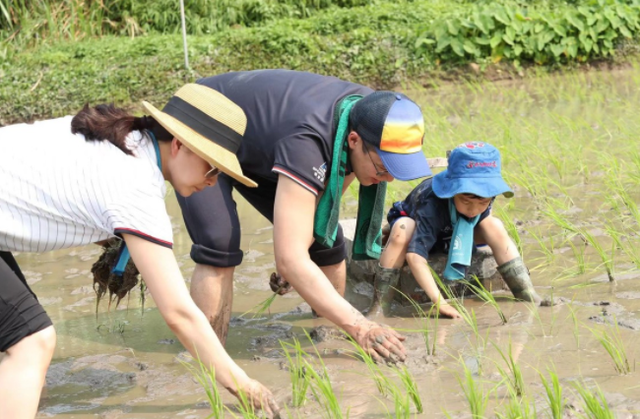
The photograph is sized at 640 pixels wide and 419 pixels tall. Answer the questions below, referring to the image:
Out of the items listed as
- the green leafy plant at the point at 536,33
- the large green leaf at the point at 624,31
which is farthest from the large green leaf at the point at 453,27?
Result: the large green leaf at the point at 624,31

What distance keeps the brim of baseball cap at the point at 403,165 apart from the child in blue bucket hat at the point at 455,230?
60cm

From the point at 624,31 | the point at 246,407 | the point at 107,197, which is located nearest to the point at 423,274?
the point at 246,407

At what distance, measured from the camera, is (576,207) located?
177 inches

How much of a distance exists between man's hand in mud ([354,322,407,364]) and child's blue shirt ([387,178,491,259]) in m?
0.78

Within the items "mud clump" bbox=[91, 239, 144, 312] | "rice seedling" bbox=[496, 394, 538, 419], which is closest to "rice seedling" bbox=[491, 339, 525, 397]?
"rice seedling" bbox=[496, 394, 538, 419]

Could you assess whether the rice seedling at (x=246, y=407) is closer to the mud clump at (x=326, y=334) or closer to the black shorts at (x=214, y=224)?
the black shorts at (x=214, y=224)

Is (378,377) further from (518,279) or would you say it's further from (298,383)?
(518,279)

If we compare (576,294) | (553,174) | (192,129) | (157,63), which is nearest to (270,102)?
(192,129)

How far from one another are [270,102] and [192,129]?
782mm

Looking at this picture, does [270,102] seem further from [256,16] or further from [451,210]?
[256,16]

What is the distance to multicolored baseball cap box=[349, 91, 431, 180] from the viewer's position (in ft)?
9.15

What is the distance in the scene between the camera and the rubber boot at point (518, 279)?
136 inches

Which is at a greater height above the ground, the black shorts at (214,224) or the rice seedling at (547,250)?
the black shorts at (214,224)

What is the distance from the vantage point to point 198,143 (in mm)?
2264
